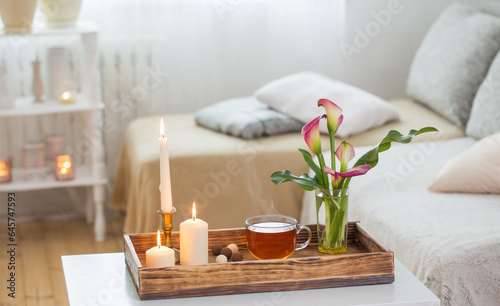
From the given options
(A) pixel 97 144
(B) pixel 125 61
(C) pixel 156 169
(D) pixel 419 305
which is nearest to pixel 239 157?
(C) pixel 156 169

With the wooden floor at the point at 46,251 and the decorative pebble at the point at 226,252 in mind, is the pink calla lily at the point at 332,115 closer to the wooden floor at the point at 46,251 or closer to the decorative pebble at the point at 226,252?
the decorative pebble at the point at 226,252

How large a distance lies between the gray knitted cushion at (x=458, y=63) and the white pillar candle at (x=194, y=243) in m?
1.63

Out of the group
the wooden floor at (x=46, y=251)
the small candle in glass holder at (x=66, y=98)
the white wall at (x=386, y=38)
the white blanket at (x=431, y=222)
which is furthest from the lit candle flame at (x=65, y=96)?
the white wall at (x=386, y=38)

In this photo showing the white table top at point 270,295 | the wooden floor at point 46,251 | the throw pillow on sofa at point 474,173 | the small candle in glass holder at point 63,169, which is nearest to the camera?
the white table top at point 270,295

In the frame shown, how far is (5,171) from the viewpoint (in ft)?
8.82

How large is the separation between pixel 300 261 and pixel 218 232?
0.22 metres

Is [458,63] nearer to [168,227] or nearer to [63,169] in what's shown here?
[63,169]

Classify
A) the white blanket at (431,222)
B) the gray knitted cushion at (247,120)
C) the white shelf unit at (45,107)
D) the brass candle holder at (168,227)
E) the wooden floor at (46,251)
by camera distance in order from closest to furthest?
the brass candle holder at (168,227), the white blanket at (431,222), the wooden floor at (46,251), the gray knitted cushion at (247,120), the white shelf unit at (45,107)

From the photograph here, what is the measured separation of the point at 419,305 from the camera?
3.82ft

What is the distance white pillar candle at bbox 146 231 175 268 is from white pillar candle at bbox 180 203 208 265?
33mm

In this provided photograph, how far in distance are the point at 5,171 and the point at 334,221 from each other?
67.2 inches

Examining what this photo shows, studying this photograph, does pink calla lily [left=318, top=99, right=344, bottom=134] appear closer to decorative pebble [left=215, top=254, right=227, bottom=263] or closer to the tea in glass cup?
the tea in glass cup

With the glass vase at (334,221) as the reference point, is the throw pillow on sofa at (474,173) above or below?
below

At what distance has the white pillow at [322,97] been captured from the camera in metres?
2.55
